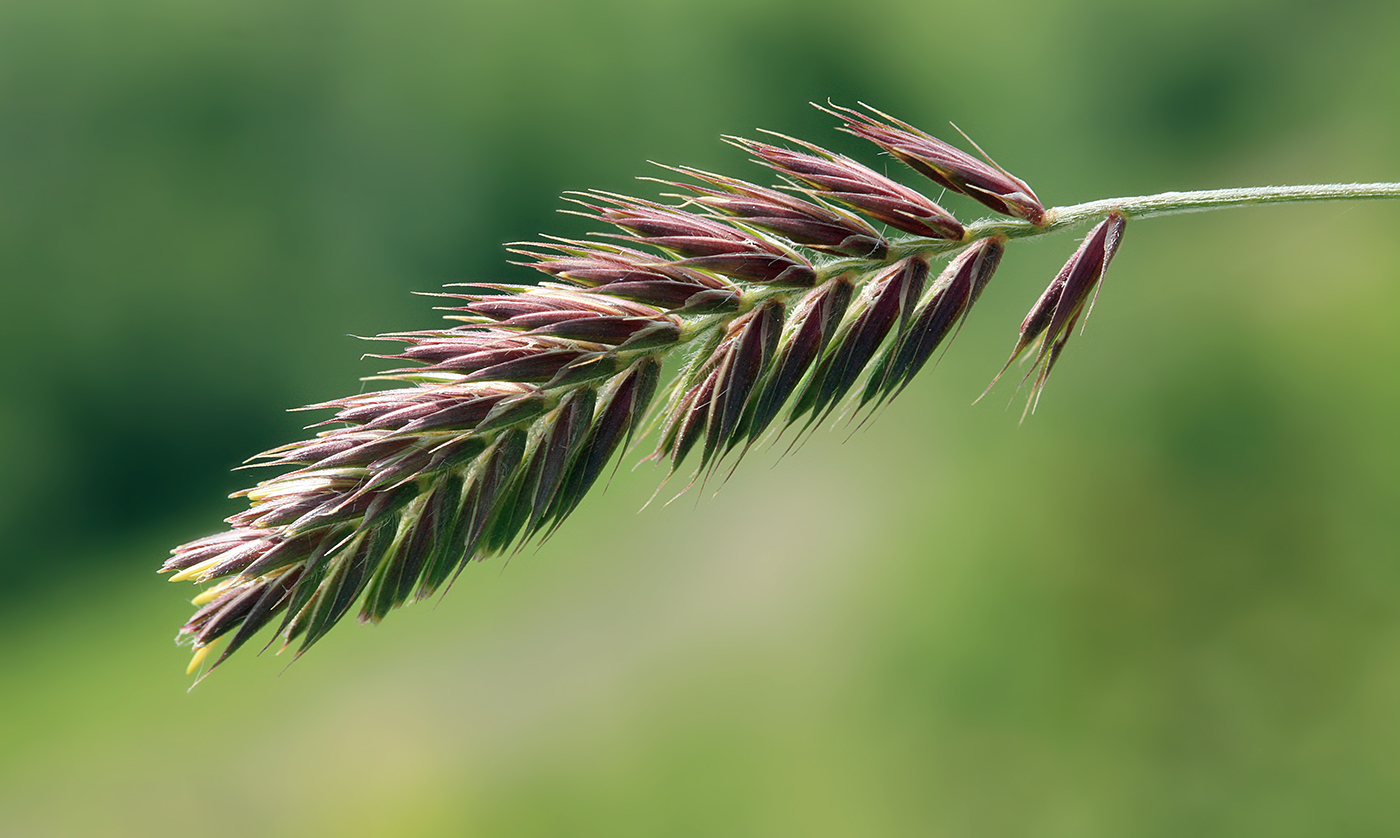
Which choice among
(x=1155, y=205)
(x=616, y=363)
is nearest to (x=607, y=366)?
(x=616, y=363)

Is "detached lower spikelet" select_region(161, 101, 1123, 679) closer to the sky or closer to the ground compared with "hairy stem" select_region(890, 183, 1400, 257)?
closer to the ground

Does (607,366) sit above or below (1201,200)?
below

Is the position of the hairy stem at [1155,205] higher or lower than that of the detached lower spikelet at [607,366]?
higher

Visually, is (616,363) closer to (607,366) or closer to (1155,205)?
(607,366)

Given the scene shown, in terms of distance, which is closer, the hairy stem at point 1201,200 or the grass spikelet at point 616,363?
the hairy stem at point 1201,200

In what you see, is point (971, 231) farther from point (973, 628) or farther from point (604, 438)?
point (973, 628)

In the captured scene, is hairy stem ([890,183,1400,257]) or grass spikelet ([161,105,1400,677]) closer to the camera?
hairy stem ([890,183,1400,257])

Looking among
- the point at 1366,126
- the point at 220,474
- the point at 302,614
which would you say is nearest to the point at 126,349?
the point at 220,474

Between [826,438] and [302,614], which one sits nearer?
[302,614]
